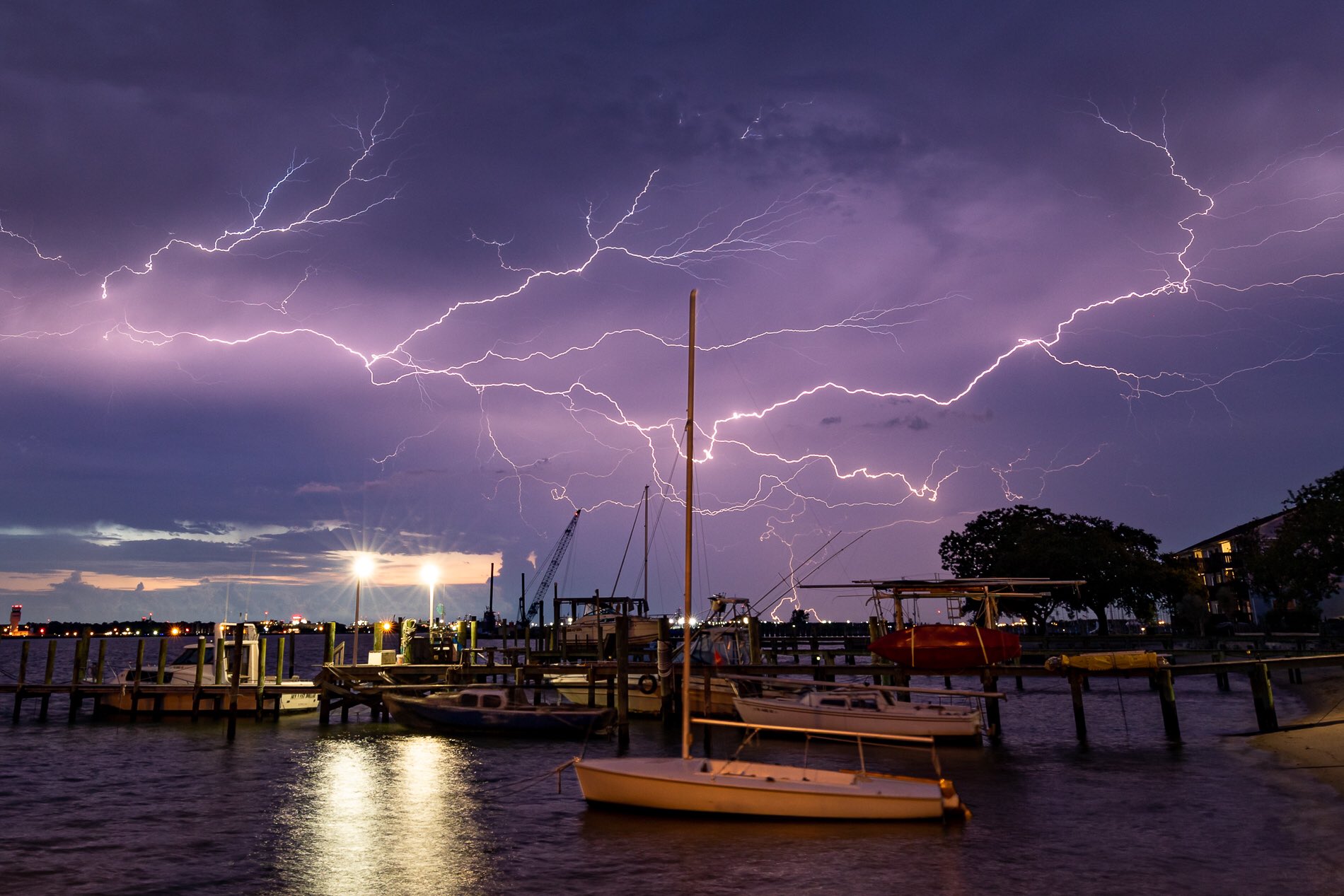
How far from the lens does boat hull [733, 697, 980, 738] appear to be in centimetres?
2759

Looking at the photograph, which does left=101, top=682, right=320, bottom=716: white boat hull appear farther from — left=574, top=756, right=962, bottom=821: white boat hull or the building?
the building

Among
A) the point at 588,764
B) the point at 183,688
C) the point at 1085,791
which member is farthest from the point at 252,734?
the point at 1085,791

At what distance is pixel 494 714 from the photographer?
31875 millimetres

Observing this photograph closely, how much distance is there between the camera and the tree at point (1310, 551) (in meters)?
48.1

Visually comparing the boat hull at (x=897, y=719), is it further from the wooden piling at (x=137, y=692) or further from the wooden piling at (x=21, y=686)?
the wooden piling at (x=21, y=686)

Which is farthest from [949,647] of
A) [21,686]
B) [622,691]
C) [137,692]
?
[21,686]

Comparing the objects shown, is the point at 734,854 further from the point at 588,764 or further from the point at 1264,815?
the point at 1264,815

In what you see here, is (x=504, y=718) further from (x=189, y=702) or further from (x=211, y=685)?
(x=189, y=702)

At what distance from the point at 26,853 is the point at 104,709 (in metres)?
25.8

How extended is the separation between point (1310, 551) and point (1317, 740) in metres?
31.4

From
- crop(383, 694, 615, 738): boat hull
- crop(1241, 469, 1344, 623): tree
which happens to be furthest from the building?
crop(383, 694, 615, 738): boat hull

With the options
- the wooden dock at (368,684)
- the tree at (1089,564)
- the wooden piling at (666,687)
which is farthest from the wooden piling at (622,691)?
the tree at (1089,564)

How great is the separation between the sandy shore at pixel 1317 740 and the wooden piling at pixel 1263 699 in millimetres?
340

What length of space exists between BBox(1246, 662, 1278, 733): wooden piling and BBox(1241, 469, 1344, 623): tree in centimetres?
2700
